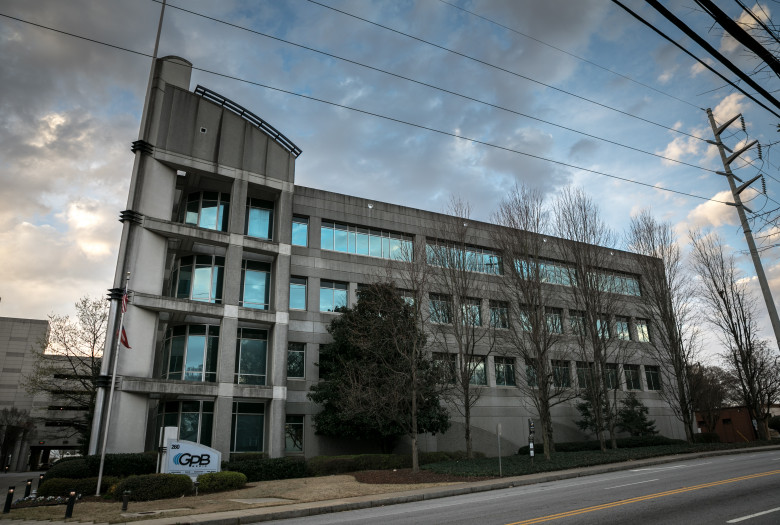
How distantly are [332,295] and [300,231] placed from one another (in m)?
4.56

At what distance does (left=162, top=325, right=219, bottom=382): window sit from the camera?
89.1 feet

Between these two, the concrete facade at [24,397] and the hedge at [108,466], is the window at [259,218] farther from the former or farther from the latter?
the concrete facade at [24,397]

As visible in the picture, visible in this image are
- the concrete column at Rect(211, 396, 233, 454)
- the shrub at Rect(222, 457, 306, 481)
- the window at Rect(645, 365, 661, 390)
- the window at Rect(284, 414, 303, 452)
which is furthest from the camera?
the window at Rect(645, 365, 661, 390)

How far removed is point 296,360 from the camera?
2983 centimetres

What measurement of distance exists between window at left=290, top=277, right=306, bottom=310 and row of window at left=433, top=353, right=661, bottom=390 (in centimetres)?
869

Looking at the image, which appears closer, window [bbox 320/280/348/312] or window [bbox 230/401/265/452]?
window [bbox 230/401/265/452]

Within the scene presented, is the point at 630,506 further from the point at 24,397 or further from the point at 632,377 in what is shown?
the point at 24,397

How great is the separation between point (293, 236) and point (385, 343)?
33.3 feet

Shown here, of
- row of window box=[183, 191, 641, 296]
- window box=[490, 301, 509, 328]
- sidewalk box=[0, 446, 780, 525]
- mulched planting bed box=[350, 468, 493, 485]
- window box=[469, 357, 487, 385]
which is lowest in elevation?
sidewalk box=[0, 446, 780, 525]

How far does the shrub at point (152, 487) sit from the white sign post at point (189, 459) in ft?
3.58

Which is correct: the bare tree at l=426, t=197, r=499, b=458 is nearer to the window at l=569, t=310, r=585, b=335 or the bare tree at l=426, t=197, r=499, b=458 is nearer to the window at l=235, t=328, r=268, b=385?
the window at l=569, t=310, r=585, b=335

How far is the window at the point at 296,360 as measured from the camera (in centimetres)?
2944

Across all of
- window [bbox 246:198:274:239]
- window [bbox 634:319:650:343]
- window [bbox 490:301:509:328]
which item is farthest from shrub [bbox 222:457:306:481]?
window [bbox 634:319:650:343]

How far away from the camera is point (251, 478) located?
22875mm
